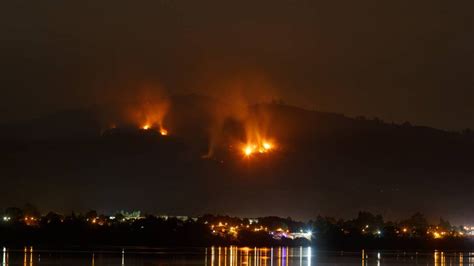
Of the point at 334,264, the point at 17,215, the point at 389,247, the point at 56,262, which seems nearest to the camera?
the point at 56,262

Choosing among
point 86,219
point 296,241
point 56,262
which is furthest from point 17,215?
point 56,262

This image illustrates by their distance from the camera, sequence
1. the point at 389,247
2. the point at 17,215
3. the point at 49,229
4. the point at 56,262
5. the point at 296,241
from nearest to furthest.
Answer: the point at 56,262, the point at 49,229, the point at 17,215, the point at 389,247, the point at 296,241

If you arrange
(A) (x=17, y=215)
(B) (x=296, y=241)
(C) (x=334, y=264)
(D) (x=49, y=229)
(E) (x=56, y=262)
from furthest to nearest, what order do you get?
(B) (x=296, y=241) < (A) (x=17, y=215) < (D) (x=49, y=229) < (C) (x=334, y=264) < (E) (x=56, y=262)

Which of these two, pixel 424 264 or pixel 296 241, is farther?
pixel 296 241

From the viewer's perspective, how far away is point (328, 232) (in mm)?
158000

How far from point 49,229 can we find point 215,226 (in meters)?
33.3

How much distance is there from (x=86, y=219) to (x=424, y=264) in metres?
65.1

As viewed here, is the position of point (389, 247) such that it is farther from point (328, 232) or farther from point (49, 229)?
point (49, 229)

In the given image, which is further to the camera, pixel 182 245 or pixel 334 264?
pixel 182 245

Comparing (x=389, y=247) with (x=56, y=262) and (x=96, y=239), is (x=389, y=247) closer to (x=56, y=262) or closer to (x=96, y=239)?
(x=96, y=239)

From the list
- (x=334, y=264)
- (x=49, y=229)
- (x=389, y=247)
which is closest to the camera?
(x=334, y=264)

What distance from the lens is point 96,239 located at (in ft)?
447

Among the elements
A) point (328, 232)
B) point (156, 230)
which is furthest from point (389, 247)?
point (156, 230)

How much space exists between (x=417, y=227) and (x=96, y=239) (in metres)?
59.4
